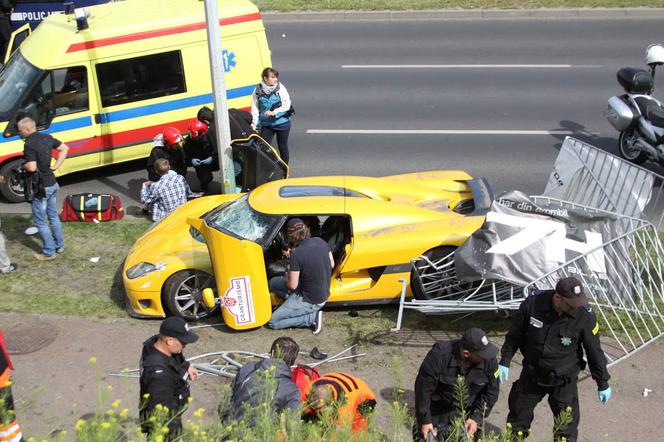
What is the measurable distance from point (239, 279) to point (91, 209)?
12.4ft

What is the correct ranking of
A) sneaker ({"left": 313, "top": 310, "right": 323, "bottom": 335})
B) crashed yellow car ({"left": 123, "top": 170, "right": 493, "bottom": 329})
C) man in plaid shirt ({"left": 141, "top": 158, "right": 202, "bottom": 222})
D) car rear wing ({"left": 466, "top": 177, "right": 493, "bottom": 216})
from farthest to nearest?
man in plaid shirt ({"left": 141, "top": 158, "right": 202, "bottom": 222}) < car rear wing ({"left": 466, "top": 177, "right": 493, "bottom": 216}) < sneaker ({"left": 313, "top": 310, "right": 323, "bottom": 335}) < crashed yellow car ({"left": 123, "top": 170, "right": 493, "bottom": 329})

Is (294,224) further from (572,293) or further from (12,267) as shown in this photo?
(12,267)

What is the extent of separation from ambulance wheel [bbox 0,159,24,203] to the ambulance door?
1.70ft

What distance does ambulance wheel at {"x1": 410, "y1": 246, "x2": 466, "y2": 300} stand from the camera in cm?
→ 812

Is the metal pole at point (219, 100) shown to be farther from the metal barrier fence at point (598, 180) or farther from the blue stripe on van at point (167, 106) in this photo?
the metal barrier fence at point (598, 180)

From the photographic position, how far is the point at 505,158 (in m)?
12.5

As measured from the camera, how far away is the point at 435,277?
26.9 ft

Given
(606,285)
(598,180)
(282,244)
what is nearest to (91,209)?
(282,244)

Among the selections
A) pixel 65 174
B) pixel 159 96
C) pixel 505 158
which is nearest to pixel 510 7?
pixel 505 158

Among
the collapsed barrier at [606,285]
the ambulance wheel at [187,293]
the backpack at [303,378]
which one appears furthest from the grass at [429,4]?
the backpack at [303,378]

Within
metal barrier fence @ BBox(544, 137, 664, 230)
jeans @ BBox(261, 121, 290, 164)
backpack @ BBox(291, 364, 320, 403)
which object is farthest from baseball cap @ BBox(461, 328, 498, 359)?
A: jeans @ BBox(261, 121, 290, 164)

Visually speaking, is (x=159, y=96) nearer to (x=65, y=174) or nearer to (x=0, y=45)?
(x=65, y=174)

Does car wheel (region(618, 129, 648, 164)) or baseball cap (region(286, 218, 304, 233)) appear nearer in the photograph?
baseball cap (region(286, 218, 304, 233))

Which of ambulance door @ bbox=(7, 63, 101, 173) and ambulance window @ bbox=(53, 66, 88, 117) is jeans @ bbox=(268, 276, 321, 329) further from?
ambulance window @ bbox=(53, 66, 88, 117)
